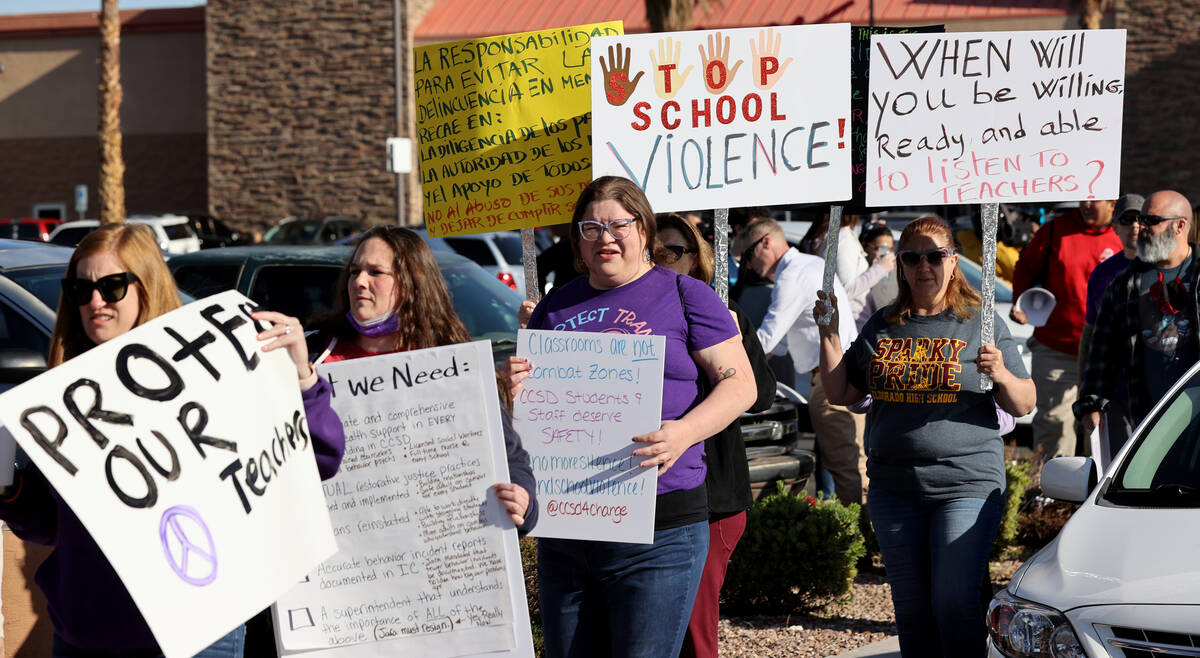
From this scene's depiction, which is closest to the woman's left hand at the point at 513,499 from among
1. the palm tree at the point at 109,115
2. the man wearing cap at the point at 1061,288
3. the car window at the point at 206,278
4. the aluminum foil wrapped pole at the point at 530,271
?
the aluminum foil wrapped pole at the point at 530,271

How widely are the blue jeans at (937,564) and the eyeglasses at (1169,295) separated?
1521 millimetres

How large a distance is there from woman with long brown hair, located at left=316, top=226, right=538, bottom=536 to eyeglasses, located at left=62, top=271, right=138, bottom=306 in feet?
1.95

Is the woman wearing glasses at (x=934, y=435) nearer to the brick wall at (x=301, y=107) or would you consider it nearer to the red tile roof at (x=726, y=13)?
the red tile roof at (x=726, y=13)

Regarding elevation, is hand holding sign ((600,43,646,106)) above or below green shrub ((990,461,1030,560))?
above

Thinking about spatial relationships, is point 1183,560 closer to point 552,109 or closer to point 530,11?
point 552,109

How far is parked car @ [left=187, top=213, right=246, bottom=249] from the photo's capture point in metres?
31.3

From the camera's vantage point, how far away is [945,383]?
4.42 m

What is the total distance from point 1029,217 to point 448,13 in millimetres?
22375

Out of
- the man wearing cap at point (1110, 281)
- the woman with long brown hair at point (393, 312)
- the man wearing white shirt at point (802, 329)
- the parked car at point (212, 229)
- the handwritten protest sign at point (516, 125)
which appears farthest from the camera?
the parked car at point (212, 229)

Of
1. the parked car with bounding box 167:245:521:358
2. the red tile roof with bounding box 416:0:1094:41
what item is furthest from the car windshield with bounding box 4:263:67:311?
the red tile roof with bounding box 416:0:1094:41

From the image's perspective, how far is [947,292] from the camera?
4555 mm

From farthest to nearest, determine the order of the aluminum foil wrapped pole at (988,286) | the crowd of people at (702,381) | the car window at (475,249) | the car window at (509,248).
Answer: the car window at (509,248), the car window at (475,249), the aluminum foil wrapped pole at (988,286), the crowd of people at (702,381)

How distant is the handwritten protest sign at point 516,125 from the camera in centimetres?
487

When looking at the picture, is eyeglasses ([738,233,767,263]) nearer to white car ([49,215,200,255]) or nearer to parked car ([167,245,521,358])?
parked car ([167,245,521,358])
